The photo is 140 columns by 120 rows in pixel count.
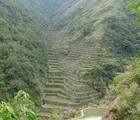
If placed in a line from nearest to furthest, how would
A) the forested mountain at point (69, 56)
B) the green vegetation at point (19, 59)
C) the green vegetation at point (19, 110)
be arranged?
A: the green vegetation at point (19, 110) → the green vegetation at point (19, 59) → the forested mountain at point (69, 56)

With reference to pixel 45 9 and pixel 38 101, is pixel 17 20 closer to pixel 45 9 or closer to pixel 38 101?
pixel 38 101

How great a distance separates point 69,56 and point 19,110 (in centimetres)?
3315

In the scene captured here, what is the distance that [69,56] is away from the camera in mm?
34938

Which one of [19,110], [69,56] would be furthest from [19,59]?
[19,110]

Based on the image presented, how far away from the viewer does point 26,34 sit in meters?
36.6

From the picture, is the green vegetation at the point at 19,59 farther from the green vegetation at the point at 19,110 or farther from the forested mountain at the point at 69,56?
the green vegetation at the point at 19,110

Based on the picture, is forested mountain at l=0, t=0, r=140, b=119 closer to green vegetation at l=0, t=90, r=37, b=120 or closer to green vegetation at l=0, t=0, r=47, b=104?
green vegetation at l=0, t=0, r=47, b=104

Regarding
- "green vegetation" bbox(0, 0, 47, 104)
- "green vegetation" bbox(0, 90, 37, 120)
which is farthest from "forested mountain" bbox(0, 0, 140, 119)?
"green vegetation" bbox(0, 90, 37, 120)

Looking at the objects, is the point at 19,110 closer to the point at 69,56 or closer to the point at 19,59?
the point at 19,59

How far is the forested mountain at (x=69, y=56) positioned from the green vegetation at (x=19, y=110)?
2096 centimetres

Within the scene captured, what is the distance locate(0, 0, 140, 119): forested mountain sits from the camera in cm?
2566

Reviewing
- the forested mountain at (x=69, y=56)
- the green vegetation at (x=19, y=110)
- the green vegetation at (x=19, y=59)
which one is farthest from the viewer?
the forested mountain at (x=69, y=56)

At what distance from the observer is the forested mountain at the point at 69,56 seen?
2566 centimetres

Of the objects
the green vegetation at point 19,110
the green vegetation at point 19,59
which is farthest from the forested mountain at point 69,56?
the green vegetation at point 19,110
